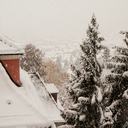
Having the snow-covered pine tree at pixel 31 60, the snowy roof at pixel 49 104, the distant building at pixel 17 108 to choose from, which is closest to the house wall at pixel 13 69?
the distant building at pixel 17 108

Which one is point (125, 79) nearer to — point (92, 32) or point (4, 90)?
point (92, 32)

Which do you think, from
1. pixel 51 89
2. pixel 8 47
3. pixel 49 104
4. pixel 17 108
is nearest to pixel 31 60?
pixel 51 89

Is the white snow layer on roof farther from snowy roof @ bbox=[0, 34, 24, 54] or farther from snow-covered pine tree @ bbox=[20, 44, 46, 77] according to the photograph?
snow-covered pine tree @ bbox=[20, 44, 46, 77]

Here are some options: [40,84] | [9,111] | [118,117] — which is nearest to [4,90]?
[9,111]

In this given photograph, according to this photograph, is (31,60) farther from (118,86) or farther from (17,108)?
(17,108)

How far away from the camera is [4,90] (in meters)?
3.57

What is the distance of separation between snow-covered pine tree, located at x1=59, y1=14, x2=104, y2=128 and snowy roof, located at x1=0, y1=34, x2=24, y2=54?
9.35 ft

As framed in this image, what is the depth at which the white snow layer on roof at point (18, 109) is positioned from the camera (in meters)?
3.03

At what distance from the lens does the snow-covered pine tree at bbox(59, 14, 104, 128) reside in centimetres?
574

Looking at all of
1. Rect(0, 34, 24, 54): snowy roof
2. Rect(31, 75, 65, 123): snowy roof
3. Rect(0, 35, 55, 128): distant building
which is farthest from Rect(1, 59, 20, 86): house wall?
Rect(31, 75, 65, 123): snowy roof

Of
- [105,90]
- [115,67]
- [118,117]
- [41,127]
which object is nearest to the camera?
[41,127]

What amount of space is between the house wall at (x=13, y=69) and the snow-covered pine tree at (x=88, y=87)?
98.9 inches

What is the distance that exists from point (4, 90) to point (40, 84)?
4736 mm

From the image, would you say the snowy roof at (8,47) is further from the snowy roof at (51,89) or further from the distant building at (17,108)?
the snowy roof at (51,89)
